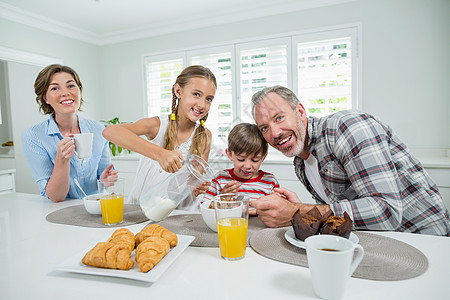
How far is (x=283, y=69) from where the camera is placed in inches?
136

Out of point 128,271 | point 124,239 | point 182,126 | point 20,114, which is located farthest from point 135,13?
point 128,271

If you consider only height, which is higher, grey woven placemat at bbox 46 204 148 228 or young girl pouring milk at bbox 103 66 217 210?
young girl pouring milk at bbox 103 66 217 210

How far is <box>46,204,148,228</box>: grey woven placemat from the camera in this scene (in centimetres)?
113

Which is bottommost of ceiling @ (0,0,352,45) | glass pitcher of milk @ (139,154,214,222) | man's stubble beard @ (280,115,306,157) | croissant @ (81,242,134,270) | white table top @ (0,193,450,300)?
white table top @ (0,193,450,300)

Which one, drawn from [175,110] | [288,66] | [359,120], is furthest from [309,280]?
[288,66]

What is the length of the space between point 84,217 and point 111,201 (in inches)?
8.2

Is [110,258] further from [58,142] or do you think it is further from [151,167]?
[58,142]

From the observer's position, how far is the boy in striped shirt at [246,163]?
152 centimetres

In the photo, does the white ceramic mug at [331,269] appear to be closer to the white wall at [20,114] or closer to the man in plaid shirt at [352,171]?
the man in plaid shirt at [352,171]

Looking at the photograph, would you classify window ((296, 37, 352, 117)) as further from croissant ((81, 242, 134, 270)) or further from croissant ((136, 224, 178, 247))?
croissant ((81, 242, 134, 270))

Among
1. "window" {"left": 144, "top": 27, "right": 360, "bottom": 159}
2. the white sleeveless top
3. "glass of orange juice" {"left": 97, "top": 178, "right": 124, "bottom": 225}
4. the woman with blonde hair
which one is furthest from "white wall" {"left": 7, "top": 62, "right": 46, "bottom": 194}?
"glass of orange juice" {"left": 97, "top": 178, "right": 124, "bottom": 225}

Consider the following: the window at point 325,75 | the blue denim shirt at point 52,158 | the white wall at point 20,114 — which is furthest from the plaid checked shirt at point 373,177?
the white wall at point 20,114

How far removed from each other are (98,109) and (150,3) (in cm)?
201

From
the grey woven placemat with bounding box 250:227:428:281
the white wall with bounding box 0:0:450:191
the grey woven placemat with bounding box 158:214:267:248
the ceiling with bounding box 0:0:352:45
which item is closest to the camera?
the grey woven placemat with bounding box 250:227:428:281
